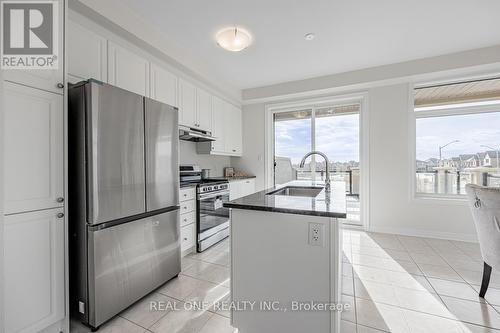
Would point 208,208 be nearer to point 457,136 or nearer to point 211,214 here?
point 211,214

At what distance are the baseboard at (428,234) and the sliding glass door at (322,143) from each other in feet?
1.51

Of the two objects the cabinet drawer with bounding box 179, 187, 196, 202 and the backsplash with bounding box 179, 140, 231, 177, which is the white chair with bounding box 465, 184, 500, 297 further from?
the backsplash with bounding box 179, 140, 231, 177

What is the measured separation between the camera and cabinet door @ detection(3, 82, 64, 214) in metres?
1.26

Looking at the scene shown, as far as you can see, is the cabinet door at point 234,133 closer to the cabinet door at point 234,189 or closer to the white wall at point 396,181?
the cabinet door at point 234,189

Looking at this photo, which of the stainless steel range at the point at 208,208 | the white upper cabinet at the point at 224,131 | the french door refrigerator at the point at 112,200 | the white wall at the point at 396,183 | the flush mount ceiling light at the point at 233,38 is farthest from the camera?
the white upper cabinet at the point at 224,131

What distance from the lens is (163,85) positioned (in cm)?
278

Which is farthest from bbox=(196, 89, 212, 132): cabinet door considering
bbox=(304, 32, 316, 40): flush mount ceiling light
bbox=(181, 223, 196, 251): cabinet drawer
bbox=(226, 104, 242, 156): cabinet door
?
bbox=(304, 32, 316, 40): flush mount ceiling light

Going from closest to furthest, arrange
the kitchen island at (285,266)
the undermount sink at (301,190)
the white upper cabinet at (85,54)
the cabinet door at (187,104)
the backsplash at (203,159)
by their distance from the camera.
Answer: the kitchen island at (285,266) < the white upper cabinet at (85,54) < the undermount sink at (301,190) < the cabinet door at (187,104) < the backsplash at (203,159)

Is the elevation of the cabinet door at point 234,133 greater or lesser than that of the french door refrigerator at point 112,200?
greater

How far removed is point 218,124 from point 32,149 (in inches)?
112

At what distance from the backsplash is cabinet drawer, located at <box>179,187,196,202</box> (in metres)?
0.81

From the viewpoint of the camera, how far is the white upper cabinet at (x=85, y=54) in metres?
1.86

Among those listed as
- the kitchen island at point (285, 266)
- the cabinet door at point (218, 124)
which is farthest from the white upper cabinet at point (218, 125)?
the kitchen island at point (285, 266)

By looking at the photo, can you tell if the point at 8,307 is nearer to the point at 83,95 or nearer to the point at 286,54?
the point at 83,95
